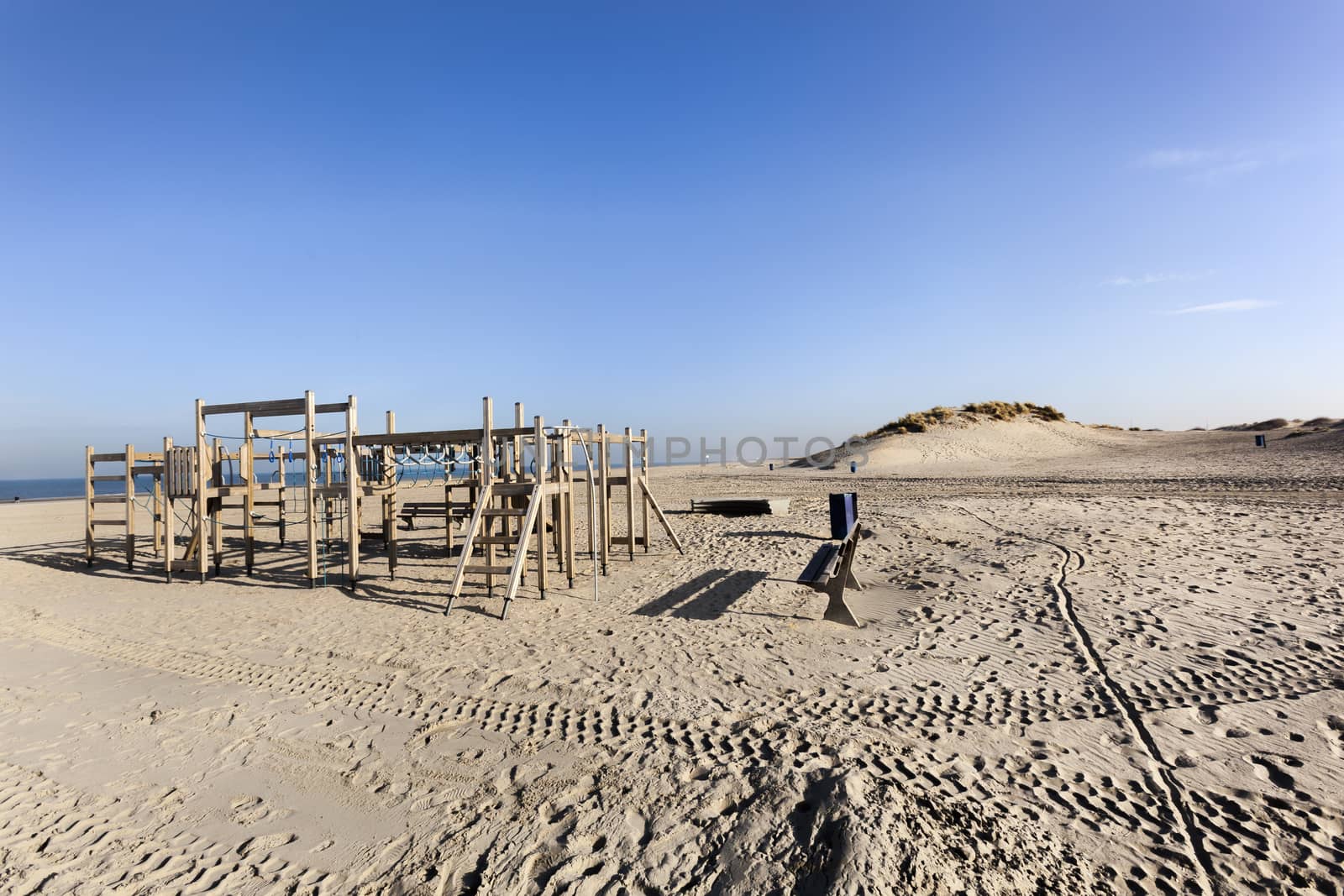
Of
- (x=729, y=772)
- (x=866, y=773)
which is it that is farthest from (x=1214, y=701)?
(x=729, y=772)

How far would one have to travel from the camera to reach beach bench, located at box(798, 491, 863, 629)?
25.3 ft

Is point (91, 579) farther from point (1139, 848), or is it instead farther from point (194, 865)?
point (1139, 848)

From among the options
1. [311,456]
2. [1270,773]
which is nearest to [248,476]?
[311,456]

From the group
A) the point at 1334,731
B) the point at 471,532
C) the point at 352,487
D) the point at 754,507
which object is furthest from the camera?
the point at 754,507

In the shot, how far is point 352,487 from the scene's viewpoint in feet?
33.8

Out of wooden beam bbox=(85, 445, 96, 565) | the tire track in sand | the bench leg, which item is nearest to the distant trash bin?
the bench leg

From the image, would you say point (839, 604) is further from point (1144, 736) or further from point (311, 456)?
point (311, 456)

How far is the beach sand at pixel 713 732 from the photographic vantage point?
339 cm

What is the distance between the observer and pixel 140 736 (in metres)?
5.12

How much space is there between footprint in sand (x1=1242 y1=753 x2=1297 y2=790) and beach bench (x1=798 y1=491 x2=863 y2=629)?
366 cm

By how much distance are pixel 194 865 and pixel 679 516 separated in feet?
47.9

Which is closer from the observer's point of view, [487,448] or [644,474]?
[487,448]

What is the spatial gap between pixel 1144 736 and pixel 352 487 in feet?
33.2

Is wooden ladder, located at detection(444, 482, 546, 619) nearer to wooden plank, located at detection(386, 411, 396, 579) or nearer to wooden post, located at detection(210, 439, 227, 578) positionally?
wooden plank, located at detection(386, 411, 396, 579)
